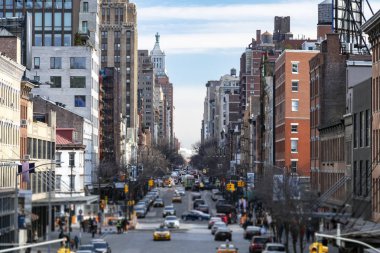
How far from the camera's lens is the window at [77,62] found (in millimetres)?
161375

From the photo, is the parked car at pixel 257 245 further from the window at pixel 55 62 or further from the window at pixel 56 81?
the window at pixel 55 62

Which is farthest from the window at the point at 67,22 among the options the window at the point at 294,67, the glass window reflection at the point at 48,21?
the window at the point at 294,67

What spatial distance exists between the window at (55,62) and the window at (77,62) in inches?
65.7

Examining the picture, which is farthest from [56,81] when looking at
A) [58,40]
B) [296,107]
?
[296,107]

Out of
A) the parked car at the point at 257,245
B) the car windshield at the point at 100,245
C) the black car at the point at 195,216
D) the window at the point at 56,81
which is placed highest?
the window at the point at 56,81

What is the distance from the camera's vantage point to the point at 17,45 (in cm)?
9331

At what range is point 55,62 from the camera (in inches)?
6378

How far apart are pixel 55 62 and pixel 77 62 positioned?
316 cm

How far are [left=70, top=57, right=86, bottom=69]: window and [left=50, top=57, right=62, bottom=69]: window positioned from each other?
5.48 ft

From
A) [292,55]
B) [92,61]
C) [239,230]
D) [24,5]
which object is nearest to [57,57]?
[92,61]

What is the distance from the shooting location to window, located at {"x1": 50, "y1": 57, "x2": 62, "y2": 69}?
161750 millimetres

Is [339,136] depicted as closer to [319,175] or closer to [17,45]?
Result: [319,175]

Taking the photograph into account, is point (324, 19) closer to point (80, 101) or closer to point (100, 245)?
point (80, 101)

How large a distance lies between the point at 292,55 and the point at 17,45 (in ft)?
206
